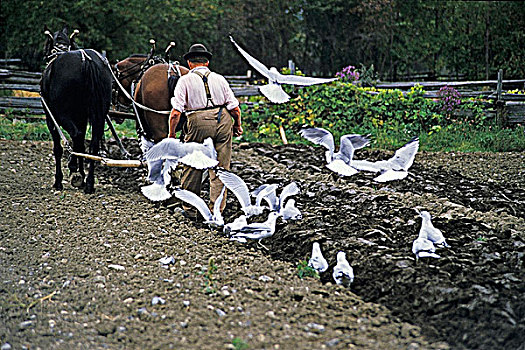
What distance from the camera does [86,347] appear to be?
3.34 meters

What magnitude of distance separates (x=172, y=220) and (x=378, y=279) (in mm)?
2647

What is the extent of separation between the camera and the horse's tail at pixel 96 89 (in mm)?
7004

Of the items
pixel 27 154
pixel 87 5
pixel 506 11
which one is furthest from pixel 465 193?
pixel 87 5

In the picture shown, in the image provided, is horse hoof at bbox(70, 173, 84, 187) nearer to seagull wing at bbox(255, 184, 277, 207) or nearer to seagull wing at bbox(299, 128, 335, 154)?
seagull wing at bbox(255, 184, 277, 207)

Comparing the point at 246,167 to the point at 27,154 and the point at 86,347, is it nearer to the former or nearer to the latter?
the point at 27,154

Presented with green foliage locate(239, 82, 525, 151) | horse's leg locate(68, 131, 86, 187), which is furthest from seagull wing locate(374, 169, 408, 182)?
green foliage locate(239, 82, 525, 151)

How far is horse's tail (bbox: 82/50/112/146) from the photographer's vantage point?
700cm

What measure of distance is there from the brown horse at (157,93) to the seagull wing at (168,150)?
2.38 m

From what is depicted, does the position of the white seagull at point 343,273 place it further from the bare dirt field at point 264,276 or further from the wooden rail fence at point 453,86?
the wooden rail fence at point 453,86

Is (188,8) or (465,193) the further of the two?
(188,8)

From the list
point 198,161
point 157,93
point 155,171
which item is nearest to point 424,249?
point 198,161

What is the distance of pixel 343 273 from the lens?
4191 mm

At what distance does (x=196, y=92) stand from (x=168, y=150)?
95 cm

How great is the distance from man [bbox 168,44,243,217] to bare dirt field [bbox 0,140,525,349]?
918mm
